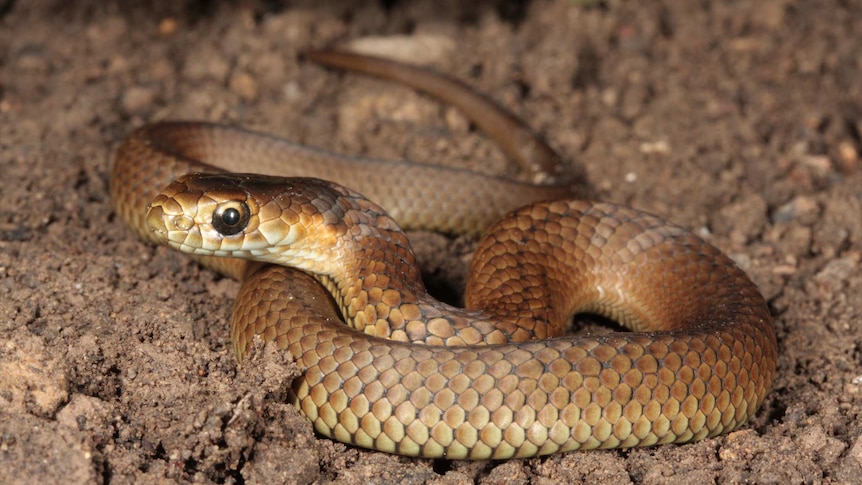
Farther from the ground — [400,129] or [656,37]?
[656,37]

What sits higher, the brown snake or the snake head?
the snake head

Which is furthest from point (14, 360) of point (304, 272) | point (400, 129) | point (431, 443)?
point (400, 129)

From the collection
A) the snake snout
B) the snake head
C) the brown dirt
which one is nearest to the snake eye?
the snake head

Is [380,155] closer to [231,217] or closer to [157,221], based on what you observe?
[231,217]

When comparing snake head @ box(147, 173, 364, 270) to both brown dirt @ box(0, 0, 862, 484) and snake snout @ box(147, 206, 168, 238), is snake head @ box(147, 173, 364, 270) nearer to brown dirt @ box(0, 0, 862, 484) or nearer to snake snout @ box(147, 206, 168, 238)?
snake snout @ box(147, 206, 168, 238)

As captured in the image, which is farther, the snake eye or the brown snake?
the snake eye

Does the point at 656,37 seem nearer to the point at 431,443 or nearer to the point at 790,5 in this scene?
the point at 790,5
